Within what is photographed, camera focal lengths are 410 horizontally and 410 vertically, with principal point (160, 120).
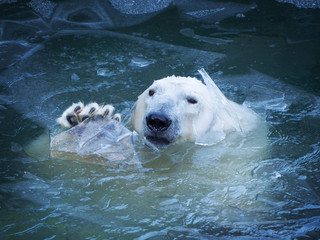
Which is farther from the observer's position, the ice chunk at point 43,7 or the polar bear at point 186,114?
the ice chunk at point 43,7

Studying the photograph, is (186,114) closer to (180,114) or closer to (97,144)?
(180,114)

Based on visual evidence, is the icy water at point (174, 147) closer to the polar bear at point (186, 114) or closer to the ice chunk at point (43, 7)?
the polar bear at point (186, 114)

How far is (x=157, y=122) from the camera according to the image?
3.63m

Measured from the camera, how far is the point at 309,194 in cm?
341

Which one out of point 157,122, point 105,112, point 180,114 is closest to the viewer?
point 157,122

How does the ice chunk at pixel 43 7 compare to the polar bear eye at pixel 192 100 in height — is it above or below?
above

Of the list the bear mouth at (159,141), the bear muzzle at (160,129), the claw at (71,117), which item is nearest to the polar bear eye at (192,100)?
the bear muzzle at (160,129)

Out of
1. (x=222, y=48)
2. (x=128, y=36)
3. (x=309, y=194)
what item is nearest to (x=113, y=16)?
(x=128, y=36)

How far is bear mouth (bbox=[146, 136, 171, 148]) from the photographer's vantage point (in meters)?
3.74

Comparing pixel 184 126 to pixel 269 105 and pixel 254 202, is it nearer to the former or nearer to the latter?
pixel 254 202

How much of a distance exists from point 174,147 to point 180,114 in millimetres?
351

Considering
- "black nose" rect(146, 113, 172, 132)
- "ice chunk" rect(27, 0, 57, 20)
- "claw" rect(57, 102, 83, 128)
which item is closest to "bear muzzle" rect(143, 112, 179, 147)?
"black nose" rect(146, 113, 172, 132)

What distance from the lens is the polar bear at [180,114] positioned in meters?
3.70

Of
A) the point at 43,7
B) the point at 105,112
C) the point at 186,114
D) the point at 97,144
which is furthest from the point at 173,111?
the point at 43,7
